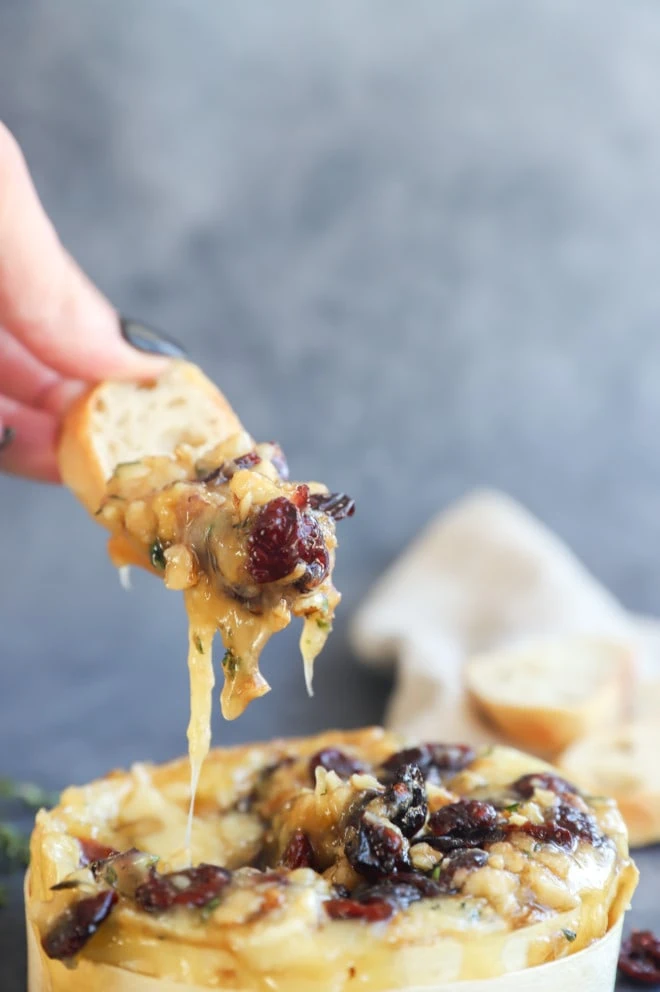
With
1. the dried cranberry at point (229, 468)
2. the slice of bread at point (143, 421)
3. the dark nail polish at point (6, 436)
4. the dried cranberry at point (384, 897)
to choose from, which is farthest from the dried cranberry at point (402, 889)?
the dark nail polish at point (6, 436)

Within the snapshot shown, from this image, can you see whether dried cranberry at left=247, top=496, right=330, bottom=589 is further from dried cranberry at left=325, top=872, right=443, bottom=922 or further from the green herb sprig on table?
the green herb sprig on table

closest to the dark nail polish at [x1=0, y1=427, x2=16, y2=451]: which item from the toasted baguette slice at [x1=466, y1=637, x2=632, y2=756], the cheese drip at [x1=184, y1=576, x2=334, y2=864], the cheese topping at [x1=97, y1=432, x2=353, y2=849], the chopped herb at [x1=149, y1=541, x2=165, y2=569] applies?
the cheese topping at [x1=97, y1=432, x2=353, y2=849]

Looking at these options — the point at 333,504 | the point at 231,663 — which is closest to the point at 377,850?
the point at 231,663

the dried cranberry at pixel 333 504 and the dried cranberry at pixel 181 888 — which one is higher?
the dried cranberry at pixel 333 504

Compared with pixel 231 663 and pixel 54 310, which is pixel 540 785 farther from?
pixel 54 310

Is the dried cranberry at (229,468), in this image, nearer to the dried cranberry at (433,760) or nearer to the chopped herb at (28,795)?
the dried cranberry at (433,760)

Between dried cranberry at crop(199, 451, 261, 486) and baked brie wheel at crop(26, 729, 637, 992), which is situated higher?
dried cranberry at crop(199, 451, 261, 486)

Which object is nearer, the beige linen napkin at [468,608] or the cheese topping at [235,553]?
the cheese topping at [235,553]
